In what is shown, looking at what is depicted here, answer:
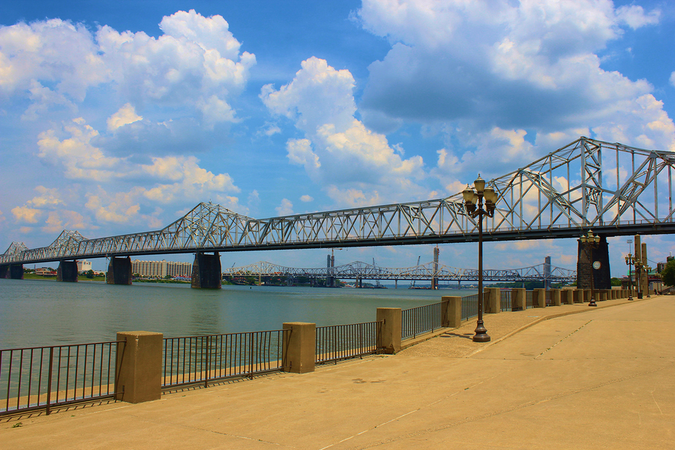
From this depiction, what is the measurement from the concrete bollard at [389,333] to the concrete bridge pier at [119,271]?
162369 millimetres

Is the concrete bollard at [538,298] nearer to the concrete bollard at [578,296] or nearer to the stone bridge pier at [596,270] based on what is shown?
the concrete bollard at [578,296]

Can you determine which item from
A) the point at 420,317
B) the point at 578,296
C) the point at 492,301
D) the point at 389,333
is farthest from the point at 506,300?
the point at 389,333

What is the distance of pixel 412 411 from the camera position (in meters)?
8.40

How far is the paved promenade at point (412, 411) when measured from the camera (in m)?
6.70

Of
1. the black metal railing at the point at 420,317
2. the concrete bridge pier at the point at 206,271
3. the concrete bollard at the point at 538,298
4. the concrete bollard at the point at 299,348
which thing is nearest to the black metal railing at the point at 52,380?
the concrete bollard at the point at 299,348

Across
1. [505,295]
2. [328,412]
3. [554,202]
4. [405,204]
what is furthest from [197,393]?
[405,204]

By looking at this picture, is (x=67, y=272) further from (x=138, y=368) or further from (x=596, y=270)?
(x=138, y=368)

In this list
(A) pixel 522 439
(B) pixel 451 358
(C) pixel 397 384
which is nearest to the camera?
(A) pixel 522 439

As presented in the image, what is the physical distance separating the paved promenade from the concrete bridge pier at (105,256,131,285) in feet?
540

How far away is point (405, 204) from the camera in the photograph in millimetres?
113562

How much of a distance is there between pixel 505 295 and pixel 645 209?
205ft

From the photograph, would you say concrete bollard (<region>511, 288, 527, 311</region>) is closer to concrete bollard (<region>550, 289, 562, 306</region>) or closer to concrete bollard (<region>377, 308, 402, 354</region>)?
concrete bollard (<region>550, 289, 562, 306</region>)

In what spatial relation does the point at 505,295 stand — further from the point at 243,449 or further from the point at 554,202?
the point at 554,202

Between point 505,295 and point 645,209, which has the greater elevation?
point 645,209
